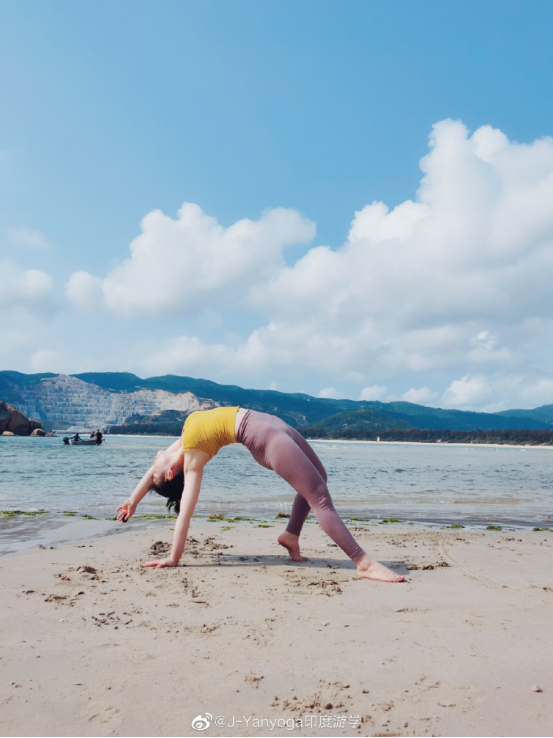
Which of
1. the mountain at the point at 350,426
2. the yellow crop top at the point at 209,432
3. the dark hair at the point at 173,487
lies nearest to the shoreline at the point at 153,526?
the dark hair at the point at 173,487

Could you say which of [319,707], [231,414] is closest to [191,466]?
[231,414]

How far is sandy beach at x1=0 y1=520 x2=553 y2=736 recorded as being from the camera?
7.72ft

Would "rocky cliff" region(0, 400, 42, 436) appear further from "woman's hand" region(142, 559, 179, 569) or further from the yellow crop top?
the yellow crop top

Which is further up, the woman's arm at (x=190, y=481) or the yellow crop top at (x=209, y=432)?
the yellow crop top at (x=209, y=432)

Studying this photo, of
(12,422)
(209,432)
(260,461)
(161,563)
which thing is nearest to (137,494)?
(161,563)

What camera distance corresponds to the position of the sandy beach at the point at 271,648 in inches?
92.7

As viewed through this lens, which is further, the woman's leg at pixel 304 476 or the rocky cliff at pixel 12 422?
the rocky cliff at pixel 12 422

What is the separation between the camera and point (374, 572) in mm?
5129

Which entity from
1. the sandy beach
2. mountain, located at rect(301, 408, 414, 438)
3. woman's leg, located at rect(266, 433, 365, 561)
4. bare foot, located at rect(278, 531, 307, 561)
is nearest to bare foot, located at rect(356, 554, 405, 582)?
the sandy beach

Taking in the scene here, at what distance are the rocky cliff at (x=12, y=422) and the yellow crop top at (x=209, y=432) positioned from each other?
4462 inches

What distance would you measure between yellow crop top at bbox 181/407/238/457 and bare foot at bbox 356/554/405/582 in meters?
1.92

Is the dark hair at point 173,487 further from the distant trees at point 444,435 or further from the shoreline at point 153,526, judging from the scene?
the distant trees at point 444,435

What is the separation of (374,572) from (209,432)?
7.48 ft

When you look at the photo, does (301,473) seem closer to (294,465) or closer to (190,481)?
(294,465)
